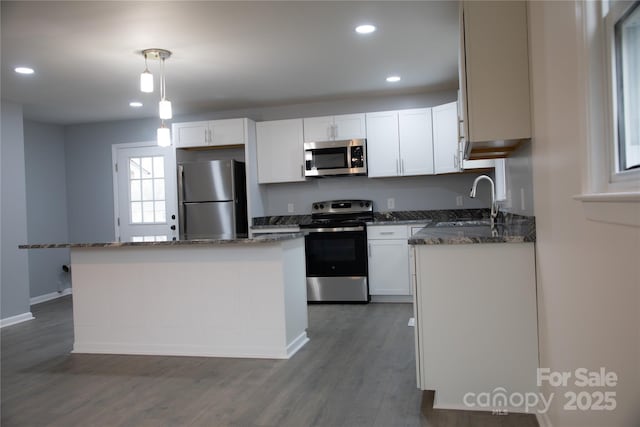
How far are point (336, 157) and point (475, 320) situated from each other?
3.62 meters

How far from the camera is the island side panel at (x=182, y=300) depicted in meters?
3.64

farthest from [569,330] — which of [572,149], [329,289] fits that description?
[329,289]

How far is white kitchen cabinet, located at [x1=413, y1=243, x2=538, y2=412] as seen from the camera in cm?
246

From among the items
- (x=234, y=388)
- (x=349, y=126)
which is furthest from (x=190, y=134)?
(x=234, y=388)

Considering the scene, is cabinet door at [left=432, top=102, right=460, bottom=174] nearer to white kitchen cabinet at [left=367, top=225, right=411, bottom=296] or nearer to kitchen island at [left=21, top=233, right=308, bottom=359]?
white kitchen cabinet at [left=367, top=225, right=411, bottom=296]

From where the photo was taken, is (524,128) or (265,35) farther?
(265,35)

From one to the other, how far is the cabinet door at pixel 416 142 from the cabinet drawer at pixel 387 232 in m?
0.64

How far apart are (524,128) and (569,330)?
110cm

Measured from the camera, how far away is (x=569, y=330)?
5.88 feet

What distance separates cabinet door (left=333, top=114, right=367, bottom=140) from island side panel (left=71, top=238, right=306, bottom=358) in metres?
2.61

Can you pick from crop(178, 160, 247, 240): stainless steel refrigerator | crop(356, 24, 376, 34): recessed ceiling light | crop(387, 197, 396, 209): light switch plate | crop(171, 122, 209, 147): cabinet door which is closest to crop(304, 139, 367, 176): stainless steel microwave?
crop(387, 197, 396, 209): light switch plate

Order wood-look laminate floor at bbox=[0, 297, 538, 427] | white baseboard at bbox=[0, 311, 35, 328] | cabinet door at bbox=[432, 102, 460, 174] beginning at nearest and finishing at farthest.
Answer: wood-look laminate floor at bbox=[0, 297, 538, 427] → white baseboard at bbox=[0, 311, 35, 328] → cabinet door at bbox=[432, 102, 460, 174]

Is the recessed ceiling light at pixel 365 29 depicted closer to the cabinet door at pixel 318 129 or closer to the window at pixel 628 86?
the cabinet door at pixel 318 129

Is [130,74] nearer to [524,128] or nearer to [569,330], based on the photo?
[524,128]
